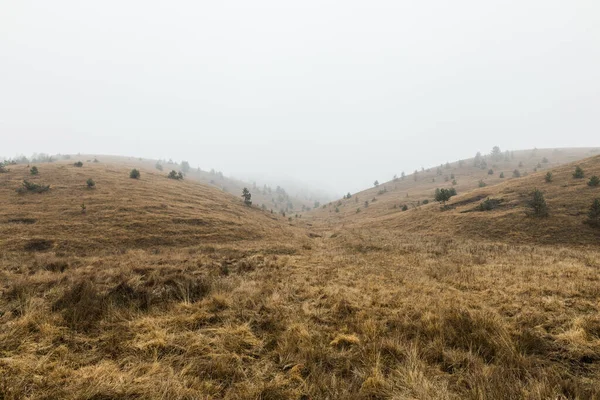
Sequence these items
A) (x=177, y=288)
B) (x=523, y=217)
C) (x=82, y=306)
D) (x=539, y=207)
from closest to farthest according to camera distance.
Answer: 1. (x=82, y=306)
2. (x=177, y=288)
3. (x=539, y=207)
4. (x=523, y=217)

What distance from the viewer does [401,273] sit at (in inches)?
475

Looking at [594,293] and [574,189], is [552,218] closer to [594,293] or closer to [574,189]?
[574,189]

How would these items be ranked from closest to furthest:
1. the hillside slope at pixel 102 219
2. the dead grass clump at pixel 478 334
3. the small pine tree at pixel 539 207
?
the dead grass clump at pixel 478 334, the hillside slope at pixel 102 219, the small pine tree at pixel 539 207

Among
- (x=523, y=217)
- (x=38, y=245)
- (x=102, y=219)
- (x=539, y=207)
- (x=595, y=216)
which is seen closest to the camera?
(x=38, y=245)

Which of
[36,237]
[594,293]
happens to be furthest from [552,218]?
[36,237]

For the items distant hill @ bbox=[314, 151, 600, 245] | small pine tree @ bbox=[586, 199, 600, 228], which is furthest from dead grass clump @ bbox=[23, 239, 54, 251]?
small pine tree @ bbox=[586, 199, 600, 228]

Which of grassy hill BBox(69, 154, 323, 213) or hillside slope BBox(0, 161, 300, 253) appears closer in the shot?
hillside slope BBox(0, 161, 300, 253)

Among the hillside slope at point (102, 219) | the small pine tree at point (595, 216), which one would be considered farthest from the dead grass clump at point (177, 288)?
the small pine tree at point (595, 216)

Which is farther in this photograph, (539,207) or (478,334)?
(539,207)

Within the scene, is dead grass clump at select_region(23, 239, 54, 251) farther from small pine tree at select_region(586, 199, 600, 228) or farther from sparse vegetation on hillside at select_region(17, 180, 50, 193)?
small pine tree at select_region(586, 199, 600, 228)

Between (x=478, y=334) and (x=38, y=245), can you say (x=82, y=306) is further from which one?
(x=38, y=245)

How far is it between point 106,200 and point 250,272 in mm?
25821

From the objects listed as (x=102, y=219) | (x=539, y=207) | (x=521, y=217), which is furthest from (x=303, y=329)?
(x=539, y=207)

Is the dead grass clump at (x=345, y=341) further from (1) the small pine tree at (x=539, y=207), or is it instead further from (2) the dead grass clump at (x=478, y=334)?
(1) the small pine tree at (x=539, y=207)
